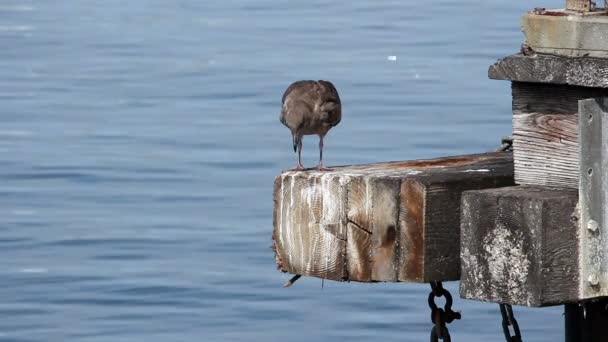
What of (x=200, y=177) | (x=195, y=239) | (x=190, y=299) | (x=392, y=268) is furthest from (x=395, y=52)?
(x=392, y=268)

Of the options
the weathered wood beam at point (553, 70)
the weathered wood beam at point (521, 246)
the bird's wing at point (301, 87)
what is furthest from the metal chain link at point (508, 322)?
the bird's wing at point (301, 87)

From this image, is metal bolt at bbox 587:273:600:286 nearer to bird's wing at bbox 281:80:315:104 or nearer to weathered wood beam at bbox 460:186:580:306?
weathered wood beam at bbox 460:186:580:306

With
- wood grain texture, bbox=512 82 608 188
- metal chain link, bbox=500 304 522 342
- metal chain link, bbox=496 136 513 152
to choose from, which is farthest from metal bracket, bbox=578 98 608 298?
metal chain link, bbox=496 136 513 152

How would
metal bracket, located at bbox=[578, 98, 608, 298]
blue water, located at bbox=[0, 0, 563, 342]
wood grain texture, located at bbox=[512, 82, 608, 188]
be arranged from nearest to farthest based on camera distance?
metal bracket, located at bbox=[578, 98, 608, 298], wood grain texture, located at bbox=[512, 82, 608, 188], blue water, located at bbox=[0, 0, 563, 342]

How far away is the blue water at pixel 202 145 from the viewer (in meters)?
10.5

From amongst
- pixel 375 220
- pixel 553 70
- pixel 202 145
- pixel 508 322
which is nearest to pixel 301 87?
pixel 508 322

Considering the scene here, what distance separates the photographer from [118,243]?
12.1 metres

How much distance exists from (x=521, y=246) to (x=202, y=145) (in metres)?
10.1

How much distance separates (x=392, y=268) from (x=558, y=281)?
63 centimetres

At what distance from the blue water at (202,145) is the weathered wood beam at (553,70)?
5235 mm

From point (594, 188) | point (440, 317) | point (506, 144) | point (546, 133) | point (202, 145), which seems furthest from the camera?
point (202, 145)

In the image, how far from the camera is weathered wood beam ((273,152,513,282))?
5.10m

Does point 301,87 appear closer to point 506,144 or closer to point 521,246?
point 506,144

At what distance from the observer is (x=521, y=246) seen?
469 centimetres
